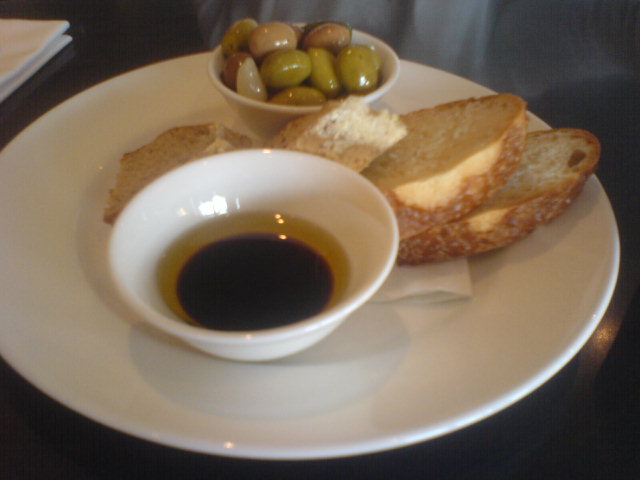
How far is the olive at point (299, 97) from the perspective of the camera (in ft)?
4.38

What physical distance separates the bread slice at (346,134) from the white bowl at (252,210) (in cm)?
9

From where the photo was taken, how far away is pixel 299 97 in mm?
1336

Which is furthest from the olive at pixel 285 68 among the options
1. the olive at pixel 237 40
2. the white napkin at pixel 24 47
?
the white napkin at pixel 24 47

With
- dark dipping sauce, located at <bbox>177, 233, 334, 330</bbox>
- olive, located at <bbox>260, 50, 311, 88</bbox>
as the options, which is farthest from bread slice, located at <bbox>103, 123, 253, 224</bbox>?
dark dipping sauce, located at <bbox>177, 233, 334, 330</bbox>

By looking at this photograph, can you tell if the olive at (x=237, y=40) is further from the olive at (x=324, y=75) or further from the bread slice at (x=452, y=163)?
the bread slice at (x=452, y=163)

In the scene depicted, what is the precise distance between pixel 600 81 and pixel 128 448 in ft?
8.21

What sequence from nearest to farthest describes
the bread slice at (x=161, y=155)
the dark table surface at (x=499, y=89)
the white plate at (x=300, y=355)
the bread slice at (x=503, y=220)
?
the white plate at (x=300, y=355) → the dark table surface at (x=499, y=89) → the bread slice at (x=503, y=220) → the bread slice at (x=161, y=155)

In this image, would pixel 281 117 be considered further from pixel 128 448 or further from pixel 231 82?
pixel 128 448

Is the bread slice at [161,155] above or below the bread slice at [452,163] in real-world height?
below

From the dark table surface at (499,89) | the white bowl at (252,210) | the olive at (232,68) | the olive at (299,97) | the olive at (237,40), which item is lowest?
the dark table surface at (499,89)

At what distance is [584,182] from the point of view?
3.84 feet

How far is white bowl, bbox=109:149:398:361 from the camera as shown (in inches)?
29.9

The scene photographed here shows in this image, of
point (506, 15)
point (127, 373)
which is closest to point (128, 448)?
point (127, 373)

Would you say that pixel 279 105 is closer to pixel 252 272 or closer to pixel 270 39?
pixel 270 39
